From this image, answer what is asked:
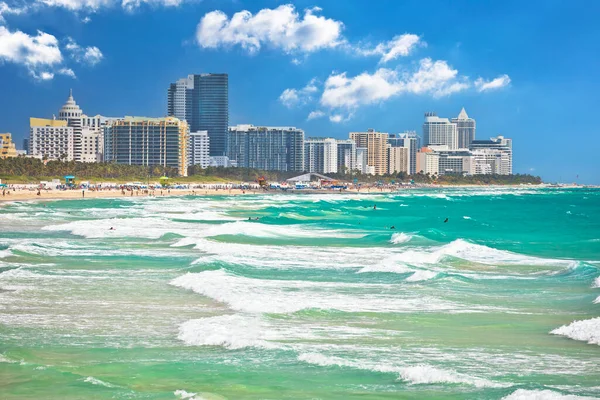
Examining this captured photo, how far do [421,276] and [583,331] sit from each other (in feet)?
30.5

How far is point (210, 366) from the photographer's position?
14.8 meters

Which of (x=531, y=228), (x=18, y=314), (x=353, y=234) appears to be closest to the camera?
(x=18, y=314)

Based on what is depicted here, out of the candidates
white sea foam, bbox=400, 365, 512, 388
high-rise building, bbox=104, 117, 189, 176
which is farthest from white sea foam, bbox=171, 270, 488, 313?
high-rise building, bbox=104, 117, 189, 176

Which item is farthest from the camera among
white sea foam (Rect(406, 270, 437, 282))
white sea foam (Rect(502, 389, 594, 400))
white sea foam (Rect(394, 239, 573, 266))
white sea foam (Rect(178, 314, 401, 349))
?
white sea foam (Rect(394, 239, 573, 266))

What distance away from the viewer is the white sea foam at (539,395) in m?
12.5

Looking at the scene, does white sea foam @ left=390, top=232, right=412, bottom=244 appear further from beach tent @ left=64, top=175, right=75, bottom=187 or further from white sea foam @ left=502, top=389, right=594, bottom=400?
beach tent @ left=64, top=175, right=75, bottom=187

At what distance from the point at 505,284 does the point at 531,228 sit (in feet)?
111

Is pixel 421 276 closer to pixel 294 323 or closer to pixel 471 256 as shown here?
pixel 471 256

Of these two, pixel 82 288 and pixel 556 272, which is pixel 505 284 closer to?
pixel 556 272

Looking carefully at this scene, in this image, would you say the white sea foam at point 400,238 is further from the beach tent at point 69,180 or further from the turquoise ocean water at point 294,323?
the beach tent at point 69,180

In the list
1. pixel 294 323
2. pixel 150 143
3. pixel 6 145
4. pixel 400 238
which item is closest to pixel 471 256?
pixel 400 238

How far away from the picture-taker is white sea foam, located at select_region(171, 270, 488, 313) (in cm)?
2059

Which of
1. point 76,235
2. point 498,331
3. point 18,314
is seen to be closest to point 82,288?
point 18,314

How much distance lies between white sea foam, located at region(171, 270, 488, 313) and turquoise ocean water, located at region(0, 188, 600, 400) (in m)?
0.06
